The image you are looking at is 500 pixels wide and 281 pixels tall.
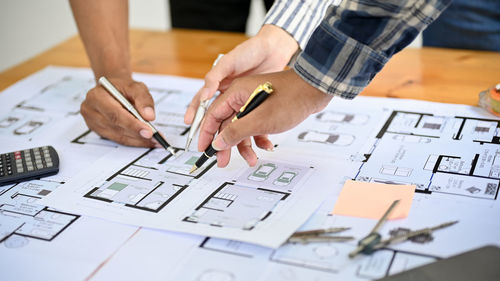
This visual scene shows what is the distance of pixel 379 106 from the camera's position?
45.2 inches

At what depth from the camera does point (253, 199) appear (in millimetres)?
844

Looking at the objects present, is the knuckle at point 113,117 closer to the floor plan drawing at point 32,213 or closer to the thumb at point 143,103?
the thumb at point 143,103

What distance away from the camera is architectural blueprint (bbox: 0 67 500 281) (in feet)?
2.36

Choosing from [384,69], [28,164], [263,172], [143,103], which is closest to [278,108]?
[263,172]

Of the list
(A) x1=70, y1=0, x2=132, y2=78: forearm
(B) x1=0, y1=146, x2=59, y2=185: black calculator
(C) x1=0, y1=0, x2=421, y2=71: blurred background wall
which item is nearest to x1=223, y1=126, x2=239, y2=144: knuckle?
(B) x1=0, y1=146, x2=59, y2=185: black calculator

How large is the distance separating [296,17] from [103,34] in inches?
17.5

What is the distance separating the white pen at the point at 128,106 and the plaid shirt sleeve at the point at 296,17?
12.9 inches

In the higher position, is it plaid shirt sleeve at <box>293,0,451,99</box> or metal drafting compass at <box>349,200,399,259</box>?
plaid shirt sleeve at <box>293,0,451,99</box>

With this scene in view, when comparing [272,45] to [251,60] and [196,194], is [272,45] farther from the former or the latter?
[196,194]

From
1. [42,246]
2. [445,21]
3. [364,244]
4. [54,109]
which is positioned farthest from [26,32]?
[364,244]

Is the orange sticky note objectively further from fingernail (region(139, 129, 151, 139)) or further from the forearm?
the forearm

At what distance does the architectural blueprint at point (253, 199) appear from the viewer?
0.72m

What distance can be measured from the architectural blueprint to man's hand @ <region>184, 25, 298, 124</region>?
0.12 m

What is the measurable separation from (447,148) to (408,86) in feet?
1.04
